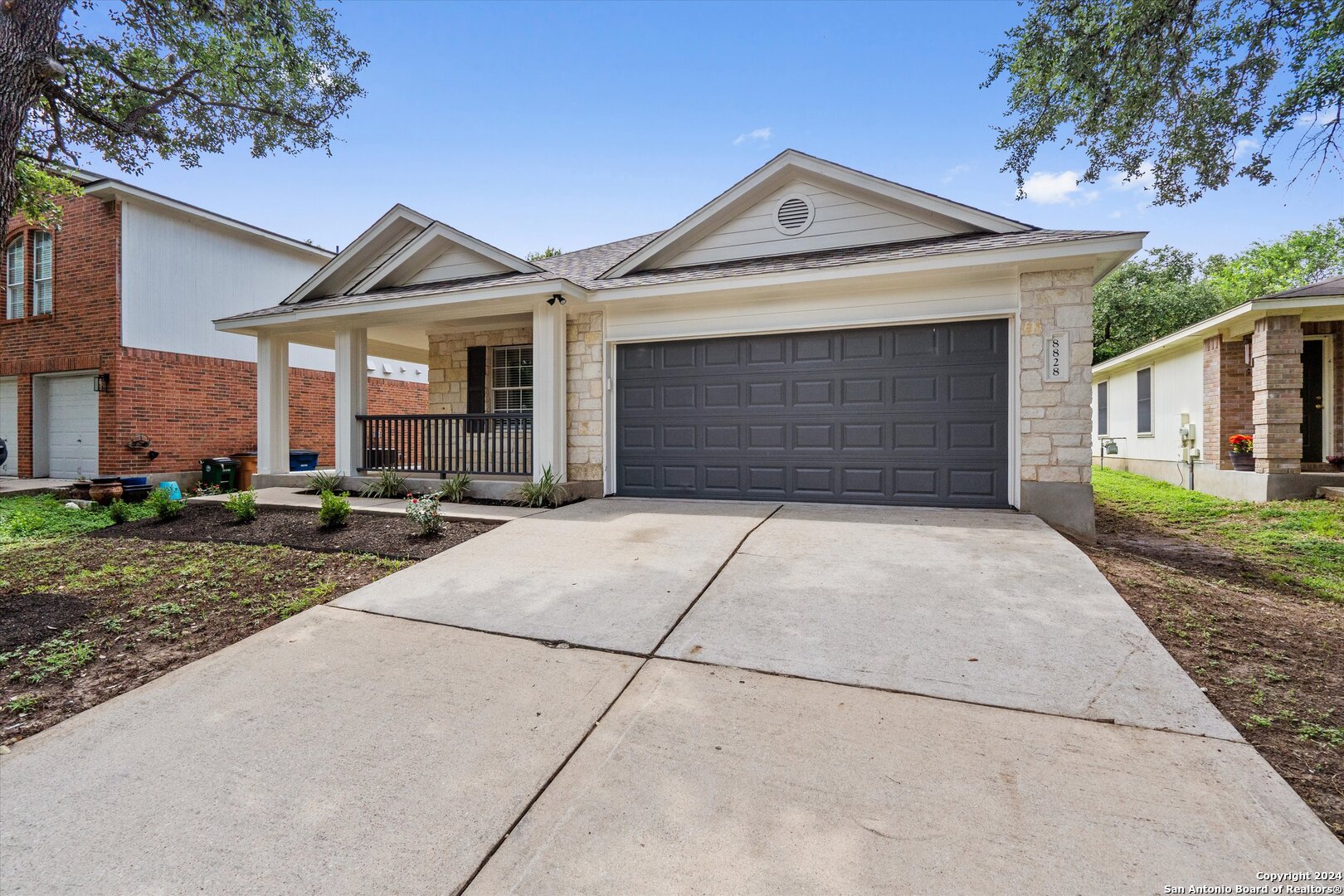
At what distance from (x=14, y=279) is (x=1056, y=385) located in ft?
66.6

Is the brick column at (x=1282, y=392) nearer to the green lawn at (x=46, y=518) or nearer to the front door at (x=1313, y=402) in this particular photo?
the front door at (x=1313, y=402)

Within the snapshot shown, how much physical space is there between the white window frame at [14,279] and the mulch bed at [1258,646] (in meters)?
20.2

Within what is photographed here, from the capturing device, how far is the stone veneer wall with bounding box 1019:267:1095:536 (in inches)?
249

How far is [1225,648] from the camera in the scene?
3.48m

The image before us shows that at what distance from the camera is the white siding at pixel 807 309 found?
267 inches

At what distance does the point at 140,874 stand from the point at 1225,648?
5358 millimetres

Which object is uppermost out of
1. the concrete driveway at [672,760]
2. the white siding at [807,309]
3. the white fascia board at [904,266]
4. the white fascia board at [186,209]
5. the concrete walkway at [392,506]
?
the white fascia board at [186,209]

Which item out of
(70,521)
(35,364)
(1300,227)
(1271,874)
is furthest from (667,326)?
(1300,227)

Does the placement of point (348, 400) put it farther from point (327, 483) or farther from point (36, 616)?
point (36, 616)

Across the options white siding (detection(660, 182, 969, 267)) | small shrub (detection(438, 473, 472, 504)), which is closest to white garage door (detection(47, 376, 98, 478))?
small shrub (detection(438, 473, 472, 504))

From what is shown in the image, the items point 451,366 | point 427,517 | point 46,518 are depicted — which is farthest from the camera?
point 451,366

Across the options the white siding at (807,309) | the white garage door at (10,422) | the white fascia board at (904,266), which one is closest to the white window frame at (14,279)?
the white garage door at (10,422)

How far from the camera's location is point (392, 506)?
786 centimetres

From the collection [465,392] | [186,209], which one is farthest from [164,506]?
[186,209]
